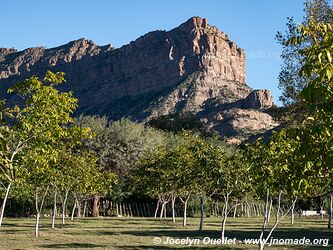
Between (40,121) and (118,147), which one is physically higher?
(118,147)

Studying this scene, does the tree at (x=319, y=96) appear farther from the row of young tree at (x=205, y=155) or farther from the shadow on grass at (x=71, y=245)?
the shadow on grass at (x=71, y=245)

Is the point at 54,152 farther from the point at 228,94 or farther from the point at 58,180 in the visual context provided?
the point at 228,94

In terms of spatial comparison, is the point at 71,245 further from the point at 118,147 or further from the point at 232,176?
the point at 118,147

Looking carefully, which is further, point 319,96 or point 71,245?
point 71,245

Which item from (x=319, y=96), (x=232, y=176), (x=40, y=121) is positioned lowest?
(x=232, y=176)

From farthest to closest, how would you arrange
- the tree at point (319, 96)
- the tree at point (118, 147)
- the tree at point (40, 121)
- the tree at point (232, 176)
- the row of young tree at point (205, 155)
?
the tree at point (118, 147)
the tree at point (232, 176)
the tree at point (40, 121)
the row of young tree at point (205, 155)
the tree at point (319, 96)

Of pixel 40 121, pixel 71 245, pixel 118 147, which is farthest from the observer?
pixel 118 147

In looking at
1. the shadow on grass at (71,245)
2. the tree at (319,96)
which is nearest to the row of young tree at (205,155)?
the tree at (319,96)

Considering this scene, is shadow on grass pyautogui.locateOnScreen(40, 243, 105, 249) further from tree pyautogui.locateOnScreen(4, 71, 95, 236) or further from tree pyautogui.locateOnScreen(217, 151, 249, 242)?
tree pyautogui.locateOnScreen(217, 151, 249, 242)

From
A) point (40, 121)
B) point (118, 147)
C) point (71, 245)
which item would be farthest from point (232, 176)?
point (118, 147)

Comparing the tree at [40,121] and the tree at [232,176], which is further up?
the tree at [40,121]

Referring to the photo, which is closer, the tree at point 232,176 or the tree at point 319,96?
the tree at point 319,96

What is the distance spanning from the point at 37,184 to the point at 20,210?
35271 millimetres

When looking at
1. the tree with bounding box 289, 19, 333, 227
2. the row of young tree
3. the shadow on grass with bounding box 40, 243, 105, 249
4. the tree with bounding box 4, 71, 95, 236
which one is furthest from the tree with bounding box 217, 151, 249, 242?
the tree with bounding box 289, 19, 333, 227
